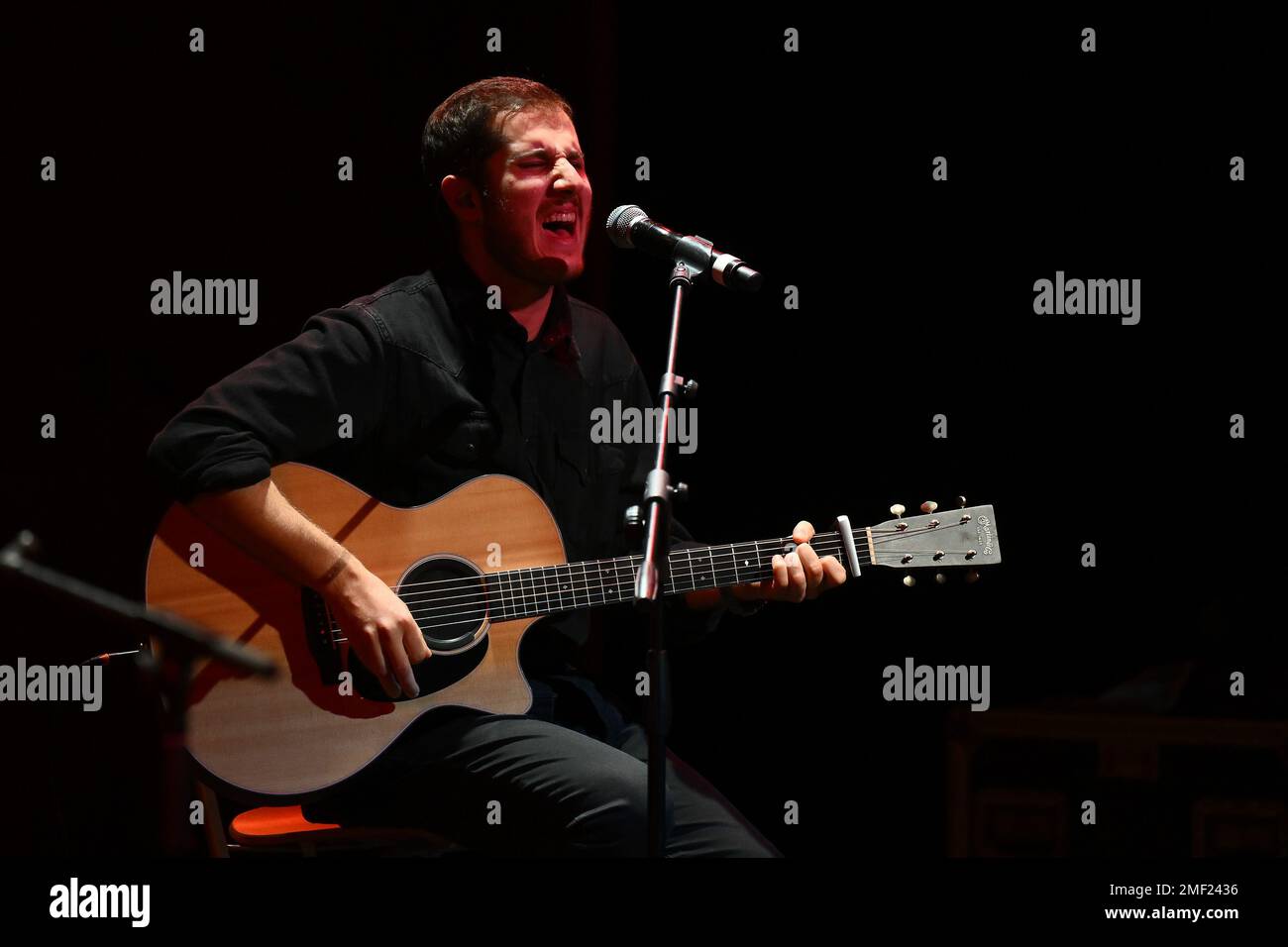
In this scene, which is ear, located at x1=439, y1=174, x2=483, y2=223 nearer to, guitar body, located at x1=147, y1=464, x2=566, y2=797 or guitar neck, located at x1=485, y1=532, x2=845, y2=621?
guitar body, located at x1=147, y1=464, x2=566, y2=797

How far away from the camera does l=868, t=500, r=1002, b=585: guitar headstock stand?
274 cm

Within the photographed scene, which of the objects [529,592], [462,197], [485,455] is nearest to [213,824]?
[529,592]

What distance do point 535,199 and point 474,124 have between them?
24 centimetres

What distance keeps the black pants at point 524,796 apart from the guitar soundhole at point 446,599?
16 centimetres

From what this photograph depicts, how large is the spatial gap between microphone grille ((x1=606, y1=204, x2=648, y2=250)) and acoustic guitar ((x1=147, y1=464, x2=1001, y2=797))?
579 millimetres

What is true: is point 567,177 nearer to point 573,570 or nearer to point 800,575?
point 573,570

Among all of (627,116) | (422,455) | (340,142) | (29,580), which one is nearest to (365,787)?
(422,455)

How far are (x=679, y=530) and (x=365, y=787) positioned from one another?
0.97m

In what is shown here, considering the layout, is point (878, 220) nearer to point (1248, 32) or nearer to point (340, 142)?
point (1248, 32)

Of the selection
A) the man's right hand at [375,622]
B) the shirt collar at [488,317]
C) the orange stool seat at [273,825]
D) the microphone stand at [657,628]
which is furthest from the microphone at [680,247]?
the orange stool seat at [273,825]

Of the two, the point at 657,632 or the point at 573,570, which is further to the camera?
the point at 573,570

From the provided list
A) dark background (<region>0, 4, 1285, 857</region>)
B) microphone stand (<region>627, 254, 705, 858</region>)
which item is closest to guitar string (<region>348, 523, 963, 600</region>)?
microphone stand (<region>627, 254, 705, 858</region>)

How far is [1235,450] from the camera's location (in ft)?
11.9

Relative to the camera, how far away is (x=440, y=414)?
2656 millimetres
